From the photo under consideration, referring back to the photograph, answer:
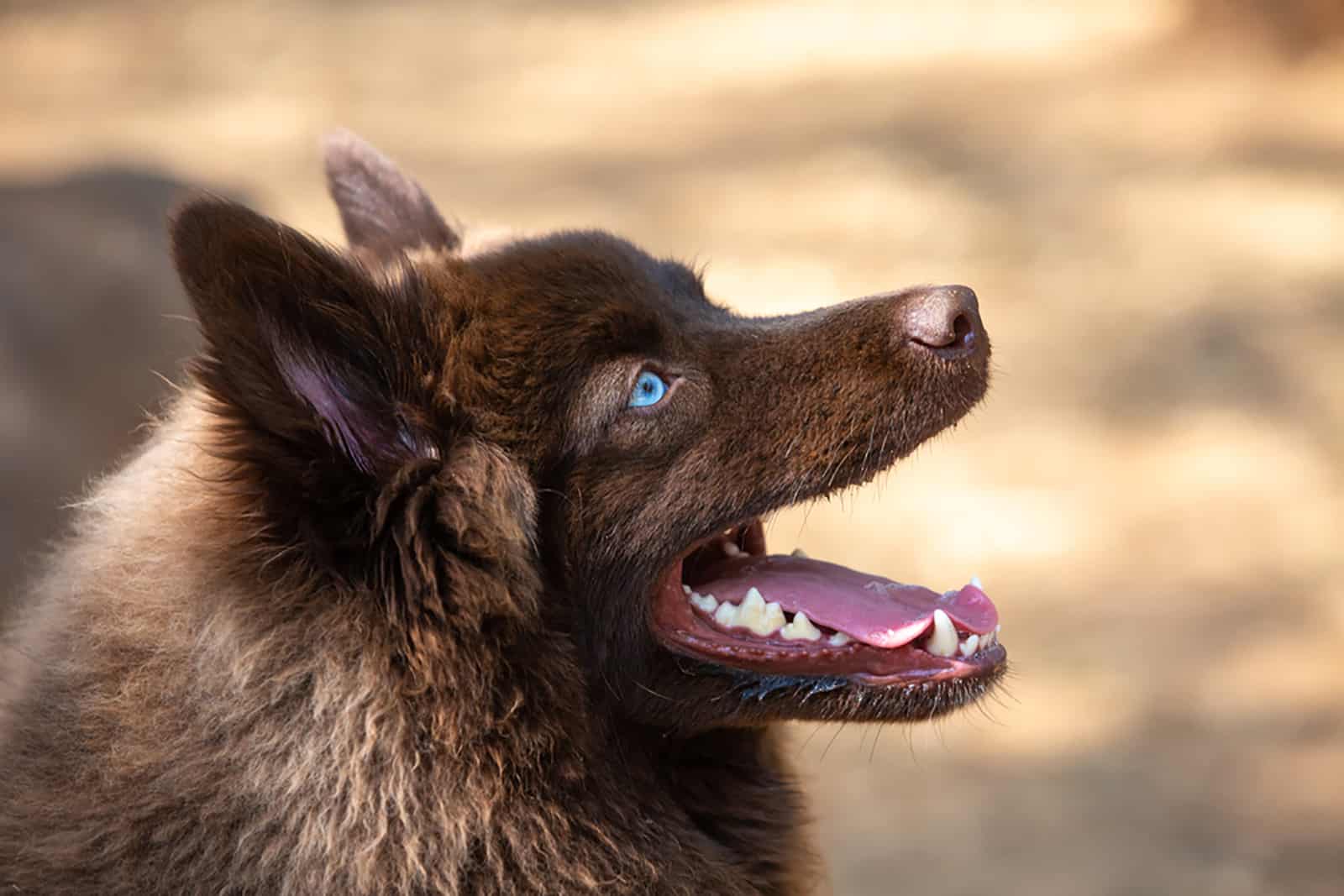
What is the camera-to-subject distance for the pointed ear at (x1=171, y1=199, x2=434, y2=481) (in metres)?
2.34

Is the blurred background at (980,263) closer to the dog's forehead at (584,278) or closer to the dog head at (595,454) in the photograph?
the dog head at (595,454)

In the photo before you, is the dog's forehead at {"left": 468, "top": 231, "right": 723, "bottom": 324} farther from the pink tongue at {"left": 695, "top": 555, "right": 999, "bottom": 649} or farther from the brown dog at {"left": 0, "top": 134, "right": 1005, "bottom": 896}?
the pink tongue at {"left": 695, "top": 555, "right": 999, "bottom": 649}

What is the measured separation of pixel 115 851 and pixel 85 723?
0.23 meters

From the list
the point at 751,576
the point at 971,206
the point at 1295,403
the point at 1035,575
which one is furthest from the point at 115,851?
the point at 971,206

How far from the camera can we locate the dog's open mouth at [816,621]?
2896mm

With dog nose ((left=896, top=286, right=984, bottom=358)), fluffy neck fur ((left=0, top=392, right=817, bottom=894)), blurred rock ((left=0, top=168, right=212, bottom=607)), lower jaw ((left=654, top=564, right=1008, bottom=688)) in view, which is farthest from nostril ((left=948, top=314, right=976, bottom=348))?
blurred rock ((left=0, top=168, right=212, bottom=607))

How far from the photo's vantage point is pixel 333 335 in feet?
8.50

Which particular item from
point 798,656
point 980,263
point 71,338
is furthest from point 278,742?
point 980,263

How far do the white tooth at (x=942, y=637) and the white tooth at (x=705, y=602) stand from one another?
42 centimetres

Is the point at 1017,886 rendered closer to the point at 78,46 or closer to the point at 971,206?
the point at 971,206

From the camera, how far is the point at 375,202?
3.66 meters

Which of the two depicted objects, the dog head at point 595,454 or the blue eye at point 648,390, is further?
the blue eye at point 648,390

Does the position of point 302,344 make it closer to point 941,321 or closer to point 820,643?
point 820,643

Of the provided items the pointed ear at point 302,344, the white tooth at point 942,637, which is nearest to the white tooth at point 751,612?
the white tooth at point 942,637
